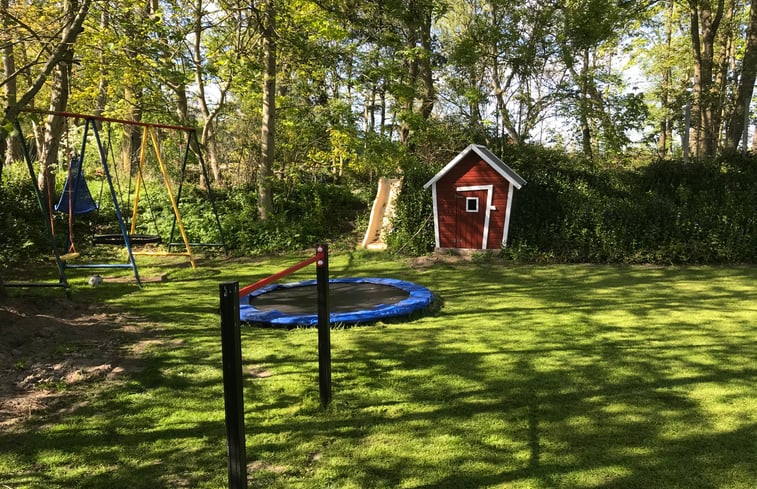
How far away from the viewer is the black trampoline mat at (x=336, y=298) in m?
5.91

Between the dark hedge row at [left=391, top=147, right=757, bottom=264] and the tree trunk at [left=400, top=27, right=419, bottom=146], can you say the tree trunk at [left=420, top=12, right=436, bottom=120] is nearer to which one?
the tree trunk at [left=400, top=27, right=419, bottom=146]

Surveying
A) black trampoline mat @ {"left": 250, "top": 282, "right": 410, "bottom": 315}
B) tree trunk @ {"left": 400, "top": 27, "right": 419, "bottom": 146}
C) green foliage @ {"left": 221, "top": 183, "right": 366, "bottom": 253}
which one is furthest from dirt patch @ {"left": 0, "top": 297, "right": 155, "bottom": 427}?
tree trunk @ {"left": 400, "top": 27, "right": 419, "bottom": 146}

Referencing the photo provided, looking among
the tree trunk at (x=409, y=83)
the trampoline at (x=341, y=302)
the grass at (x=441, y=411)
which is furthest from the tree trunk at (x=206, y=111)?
the grass at (x=441, y=411)

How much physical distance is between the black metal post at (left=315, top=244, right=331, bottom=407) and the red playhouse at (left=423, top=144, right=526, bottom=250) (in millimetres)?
7855

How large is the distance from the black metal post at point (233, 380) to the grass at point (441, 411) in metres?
0.49

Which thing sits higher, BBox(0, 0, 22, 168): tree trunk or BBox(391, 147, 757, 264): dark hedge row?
BBox(0, 0, 22, 168): tree trunk

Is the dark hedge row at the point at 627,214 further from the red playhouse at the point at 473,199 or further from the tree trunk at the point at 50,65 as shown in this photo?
the tree trunk at the point at 50,65

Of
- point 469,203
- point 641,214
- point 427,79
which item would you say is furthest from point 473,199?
point 427,79

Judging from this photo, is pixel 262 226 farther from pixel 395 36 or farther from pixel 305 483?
pixel 305 483

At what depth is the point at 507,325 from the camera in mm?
5184

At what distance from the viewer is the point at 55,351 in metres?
4.01

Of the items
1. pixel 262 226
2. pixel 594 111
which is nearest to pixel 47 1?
pixel 262 226

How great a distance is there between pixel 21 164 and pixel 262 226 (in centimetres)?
613

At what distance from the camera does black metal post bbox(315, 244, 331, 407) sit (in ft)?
10.1
